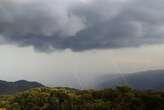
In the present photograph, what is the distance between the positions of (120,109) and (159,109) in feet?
71.7

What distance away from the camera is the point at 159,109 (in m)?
197

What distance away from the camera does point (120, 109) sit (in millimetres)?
199875
